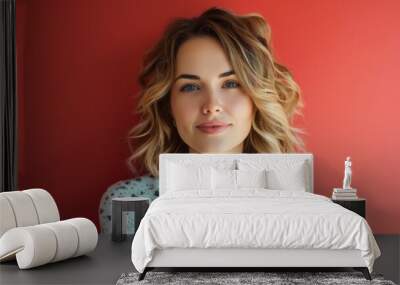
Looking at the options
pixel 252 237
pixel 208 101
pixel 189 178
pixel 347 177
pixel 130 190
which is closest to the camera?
pixel 252 237

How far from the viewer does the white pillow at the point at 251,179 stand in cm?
638

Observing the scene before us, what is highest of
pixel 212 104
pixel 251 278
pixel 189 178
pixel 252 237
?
pixel 212 104

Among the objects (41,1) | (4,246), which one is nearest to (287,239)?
(4,246)

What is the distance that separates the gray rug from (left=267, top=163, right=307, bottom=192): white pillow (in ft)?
4.73

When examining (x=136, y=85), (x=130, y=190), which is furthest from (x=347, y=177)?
(x=136, y=85)

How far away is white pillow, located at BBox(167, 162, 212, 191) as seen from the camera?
6.48 metres

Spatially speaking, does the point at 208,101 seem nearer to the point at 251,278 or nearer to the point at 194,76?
the point at 194,76

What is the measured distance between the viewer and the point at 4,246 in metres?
5.31

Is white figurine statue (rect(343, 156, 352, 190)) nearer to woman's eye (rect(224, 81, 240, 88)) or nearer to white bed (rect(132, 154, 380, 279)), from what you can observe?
woman's eye (rect(224, 81, 240, 88))

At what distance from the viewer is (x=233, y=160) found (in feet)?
22.4

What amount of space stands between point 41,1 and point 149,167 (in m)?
2.00

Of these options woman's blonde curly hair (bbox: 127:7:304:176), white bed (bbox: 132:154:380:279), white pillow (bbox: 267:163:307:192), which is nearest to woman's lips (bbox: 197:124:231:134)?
woman's blonde curly hair (bbox: 127:7:304:176)

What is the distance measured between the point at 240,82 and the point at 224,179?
1026mm

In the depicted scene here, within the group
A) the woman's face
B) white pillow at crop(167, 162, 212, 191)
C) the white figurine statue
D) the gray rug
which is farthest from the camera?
the woman's face
